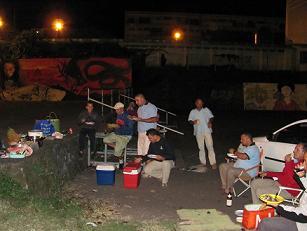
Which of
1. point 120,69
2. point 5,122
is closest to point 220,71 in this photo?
point 120,69

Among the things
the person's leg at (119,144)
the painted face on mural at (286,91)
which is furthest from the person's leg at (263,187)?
the painted face on mural at (286,91)

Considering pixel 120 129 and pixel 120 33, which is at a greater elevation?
pixel 120 33

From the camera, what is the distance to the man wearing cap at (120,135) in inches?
482

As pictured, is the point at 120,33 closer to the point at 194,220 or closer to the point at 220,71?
the point at 220,71

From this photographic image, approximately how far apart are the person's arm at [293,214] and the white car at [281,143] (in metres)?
4.43

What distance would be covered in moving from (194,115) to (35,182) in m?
5.44

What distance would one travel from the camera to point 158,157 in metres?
10.6

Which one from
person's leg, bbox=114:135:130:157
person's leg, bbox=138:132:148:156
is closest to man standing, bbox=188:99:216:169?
person's leg, bbox=138:132:148:156

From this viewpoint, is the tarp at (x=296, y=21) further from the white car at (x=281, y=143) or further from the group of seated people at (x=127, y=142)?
the white car at (x=281, y=143)

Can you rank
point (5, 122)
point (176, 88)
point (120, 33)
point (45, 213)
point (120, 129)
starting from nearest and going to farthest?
point (45, 213), point (120, 129), point (5, 122), point (176, 88), point (120, 33)

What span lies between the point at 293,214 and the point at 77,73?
91.4ft

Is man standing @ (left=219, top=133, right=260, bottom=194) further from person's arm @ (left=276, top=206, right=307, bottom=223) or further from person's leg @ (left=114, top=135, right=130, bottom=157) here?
person's arm @ (left=276, top=206, right=307, bottom=223)

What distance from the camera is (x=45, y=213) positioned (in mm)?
7434

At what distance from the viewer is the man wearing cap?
1224cm
